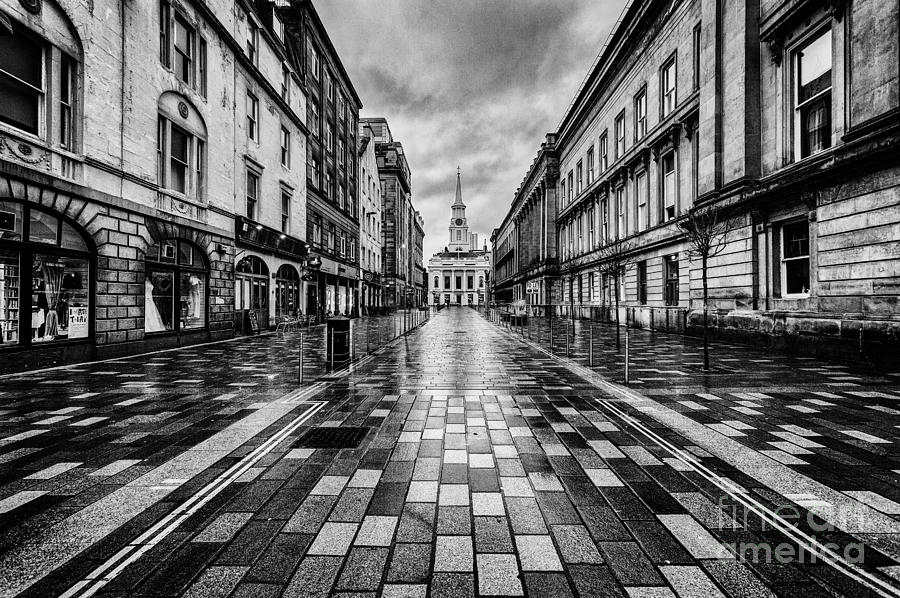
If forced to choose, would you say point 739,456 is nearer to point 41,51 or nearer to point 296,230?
point 41,51

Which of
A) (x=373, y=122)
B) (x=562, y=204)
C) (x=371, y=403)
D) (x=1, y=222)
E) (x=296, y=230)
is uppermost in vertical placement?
(x=373, y=122)

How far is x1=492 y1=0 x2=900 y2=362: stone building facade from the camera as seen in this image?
32.6 ft

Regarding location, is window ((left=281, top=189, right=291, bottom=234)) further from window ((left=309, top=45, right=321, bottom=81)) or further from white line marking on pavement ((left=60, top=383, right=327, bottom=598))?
white line marking on pavement ((left=60, top=383, right=327, bottom=598))

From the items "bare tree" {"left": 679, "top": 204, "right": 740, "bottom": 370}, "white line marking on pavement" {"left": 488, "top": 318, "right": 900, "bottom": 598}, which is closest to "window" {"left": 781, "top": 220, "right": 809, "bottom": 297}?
"bare tree" {"left": 679, "top": 204, "right": 740, "bottom": 370}

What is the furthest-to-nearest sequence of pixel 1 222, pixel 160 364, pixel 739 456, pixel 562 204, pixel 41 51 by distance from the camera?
1. pixel 562 204
2. pixel 160 364
3. pixel 41 51
4. pixel 1 222
5. pixel 739 456

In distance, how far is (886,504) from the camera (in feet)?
10.1

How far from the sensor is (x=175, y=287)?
1371cm

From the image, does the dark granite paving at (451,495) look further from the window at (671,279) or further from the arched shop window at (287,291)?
the arched shop window at (287,291)

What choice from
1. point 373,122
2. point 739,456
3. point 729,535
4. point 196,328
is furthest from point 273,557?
point 373,122

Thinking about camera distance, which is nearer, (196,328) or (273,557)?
(273,557)

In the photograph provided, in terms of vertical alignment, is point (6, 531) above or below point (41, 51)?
below

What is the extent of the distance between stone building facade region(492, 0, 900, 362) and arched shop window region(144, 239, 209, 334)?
17854 millimetres

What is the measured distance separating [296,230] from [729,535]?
25039mm

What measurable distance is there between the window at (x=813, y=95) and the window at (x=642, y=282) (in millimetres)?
10973
